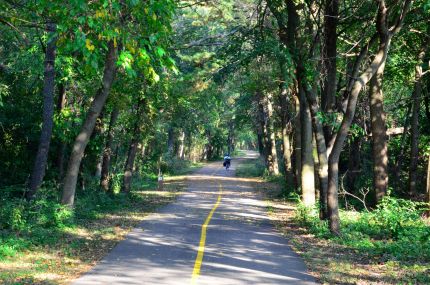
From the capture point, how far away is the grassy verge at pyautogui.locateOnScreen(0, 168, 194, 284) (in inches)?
395

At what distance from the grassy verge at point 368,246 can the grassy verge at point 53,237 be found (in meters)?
4.89

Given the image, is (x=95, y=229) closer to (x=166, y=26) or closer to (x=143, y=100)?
(x=166, y=26)

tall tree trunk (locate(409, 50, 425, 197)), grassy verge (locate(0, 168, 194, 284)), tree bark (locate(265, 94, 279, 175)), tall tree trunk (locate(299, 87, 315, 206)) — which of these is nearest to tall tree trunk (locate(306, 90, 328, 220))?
tall tree trunk (locate(299, 87, 315, 206))

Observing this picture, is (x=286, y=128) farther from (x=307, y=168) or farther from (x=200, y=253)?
(x=200, y=253)

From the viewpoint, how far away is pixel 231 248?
42.6 feet

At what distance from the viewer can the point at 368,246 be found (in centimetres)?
1321

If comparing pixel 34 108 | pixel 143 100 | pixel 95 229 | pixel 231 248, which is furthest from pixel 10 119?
pixel 231 248

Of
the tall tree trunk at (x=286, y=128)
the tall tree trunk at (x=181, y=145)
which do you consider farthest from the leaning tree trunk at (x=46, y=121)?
the tall tree trunk at (x=181, y=145)

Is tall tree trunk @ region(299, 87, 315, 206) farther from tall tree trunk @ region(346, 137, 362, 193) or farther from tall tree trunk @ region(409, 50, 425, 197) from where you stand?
tall tree trunk @ region(346, 137, 362, 193)

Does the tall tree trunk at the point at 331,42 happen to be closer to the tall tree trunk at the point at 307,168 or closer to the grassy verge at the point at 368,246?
the grassy verge at the point at 368,246

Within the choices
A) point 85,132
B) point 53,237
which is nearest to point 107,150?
point 85,132

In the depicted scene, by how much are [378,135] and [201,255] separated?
388 inches

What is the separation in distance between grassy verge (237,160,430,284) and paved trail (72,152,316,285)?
0.53 m

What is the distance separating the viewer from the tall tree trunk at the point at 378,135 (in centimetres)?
1862
